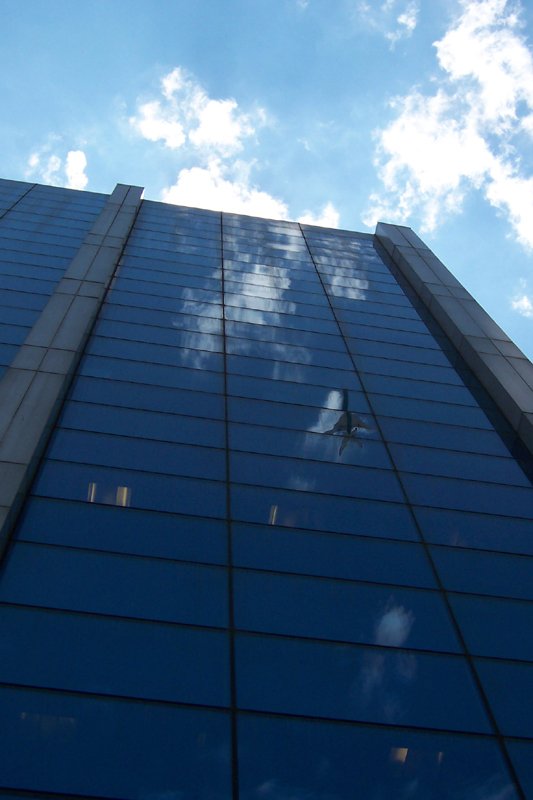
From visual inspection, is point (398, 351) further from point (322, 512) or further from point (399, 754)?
point (399, 754)

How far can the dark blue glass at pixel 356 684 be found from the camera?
33.3 ft

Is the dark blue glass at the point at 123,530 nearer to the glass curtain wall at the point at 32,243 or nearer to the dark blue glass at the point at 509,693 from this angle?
the dark blue glass at the point at 509,693

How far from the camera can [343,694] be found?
408 inches

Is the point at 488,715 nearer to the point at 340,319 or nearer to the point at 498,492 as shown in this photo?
the point at 498,492

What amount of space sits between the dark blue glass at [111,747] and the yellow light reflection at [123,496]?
4.45 meters

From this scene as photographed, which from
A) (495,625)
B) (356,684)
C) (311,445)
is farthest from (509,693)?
(311,445)

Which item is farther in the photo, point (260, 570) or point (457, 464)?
point (457, 464)

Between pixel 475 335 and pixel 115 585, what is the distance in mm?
16135

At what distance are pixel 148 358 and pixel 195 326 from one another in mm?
2786

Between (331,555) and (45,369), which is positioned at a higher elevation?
(45,369)

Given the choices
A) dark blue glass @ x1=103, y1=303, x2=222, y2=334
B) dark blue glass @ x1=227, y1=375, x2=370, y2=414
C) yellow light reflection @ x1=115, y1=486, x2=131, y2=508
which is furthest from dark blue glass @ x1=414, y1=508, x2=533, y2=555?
dark blue glass @ x1=103, y1=303, x2=222, y2=334

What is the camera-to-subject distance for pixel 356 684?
10.6m

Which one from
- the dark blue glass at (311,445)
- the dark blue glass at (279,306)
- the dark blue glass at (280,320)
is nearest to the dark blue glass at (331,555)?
the dark blue glass at (311,445)

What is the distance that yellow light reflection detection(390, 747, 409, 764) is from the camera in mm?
9562
